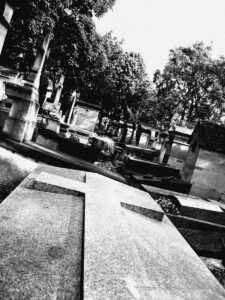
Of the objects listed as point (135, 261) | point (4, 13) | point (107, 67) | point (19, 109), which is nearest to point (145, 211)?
point (135, 261)

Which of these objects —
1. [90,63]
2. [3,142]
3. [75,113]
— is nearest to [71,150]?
[3,142]

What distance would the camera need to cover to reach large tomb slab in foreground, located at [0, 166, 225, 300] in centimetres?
178

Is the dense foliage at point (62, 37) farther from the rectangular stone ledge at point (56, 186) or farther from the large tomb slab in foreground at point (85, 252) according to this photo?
the large tomb slab in foreground at point (85, 252)

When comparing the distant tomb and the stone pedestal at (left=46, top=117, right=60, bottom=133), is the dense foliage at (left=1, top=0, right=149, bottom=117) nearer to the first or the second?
the stone pedestal at (left=46, top=117, right=60, bottom=133)

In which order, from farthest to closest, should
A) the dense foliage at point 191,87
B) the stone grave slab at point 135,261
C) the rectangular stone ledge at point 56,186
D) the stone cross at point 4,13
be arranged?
the dense foliage at point 191,87
the stone cross at point 4,13
the rectangular stone ledge at point 56,186
the stone grave slab at point 135,261

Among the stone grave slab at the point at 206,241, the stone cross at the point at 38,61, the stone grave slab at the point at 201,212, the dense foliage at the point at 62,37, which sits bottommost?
the stone grave slab at the point at 206,241

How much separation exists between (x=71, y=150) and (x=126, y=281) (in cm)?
991

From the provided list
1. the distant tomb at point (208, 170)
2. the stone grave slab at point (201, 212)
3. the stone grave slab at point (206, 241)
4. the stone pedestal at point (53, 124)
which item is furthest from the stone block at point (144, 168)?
the stone grave slab at point (201, 212)

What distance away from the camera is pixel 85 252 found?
2139mm

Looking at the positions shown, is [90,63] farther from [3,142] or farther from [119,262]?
[119,262]

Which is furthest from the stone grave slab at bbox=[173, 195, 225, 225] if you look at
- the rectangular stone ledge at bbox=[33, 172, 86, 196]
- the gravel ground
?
the rectangular stone ledge at bbox=[33, 172, 86, 196]

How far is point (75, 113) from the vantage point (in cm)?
3459

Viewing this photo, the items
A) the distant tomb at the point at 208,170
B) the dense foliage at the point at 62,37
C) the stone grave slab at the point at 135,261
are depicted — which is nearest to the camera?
the stone grave slab at the point at 135,261

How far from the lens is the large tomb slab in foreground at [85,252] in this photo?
1.78 meters
